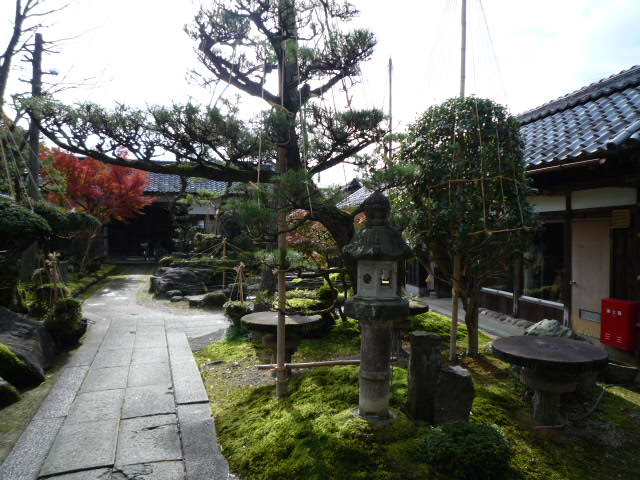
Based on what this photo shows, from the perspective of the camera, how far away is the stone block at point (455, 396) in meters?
4.26

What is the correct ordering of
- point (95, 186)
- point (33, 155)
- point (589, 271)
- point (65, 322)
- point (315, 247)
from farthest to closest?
point (95, 186)
point (33, 155)
point (65, 322)
point (589, 271)
point (315, 247)

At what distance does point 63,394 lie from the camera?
6.04m

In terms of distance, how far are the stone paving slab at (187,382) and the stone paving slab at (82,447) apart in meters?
1.00

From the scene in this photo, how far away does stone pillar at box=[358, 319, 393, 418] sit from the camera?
4.26 metres

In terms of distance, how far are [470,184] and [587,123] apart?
3890 mm

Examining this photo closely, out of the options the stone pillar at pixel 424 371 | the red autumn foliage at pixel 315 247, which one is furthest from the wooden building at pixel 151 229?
the stone pillar at pixel 424 371

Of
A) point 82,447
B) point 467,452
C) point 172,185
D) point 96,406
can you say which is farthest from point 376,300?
point 172,185

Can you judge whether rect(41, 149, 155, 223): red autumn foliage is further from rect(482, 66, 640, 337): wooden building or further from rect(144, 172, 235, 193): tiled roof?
rect(482, 66, 640, 337): wooden building

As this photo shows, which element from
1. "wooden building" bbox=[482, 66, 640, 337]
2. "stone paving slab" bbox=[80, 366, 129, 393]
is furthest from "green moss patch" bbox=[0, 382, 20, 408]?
"wooden building" bbox=[482, 66, 640, 337]

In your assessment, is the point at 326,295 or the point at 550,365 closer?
the point at 550,365

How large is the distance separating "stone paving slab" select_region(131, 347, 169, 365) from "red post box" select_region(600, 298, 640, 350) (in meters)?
7.55

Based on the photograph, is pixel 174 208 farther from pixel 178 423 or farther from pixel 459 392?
pixel 459 392

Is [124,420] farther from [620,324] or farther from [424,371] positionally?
[620,324]

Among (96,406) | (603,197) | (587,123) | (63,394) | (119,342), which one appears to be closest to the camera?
(96,406)
